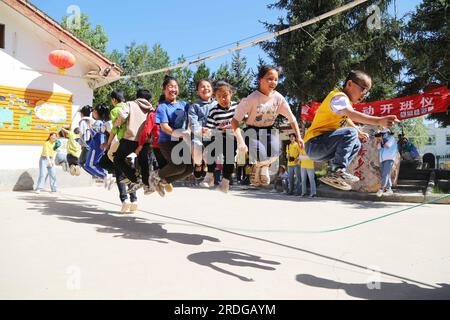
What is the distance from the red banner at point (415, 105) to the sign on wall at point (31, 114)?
1088 cm

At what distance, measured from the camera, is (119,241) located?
459 cm

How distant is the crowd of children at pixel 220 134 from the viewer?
417 cm

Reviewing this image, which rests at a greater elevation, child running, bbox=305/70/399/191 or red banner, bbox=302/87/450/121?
red banner, bbox=302/87/450/121

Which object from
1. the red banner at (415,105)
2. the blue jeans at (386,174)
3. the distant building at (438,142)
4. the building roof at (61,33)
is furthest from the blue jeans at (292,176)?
the distant building at (438,142)

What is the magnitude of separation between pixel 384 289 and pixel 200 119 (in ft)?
10.6

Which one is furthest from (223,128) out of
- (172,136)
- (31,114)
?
(31,114)

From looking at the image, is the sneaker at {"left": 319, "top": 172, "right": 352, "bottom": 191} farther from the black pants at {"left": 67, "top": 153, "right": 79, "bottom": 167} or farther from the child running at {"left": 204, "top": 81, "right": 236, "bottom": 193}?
the black pants at {"left": 67, "top": 153, "right": 79, "bottom": 167}

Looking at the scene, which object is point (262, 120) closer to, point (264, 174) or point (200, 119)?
point (264, 174)

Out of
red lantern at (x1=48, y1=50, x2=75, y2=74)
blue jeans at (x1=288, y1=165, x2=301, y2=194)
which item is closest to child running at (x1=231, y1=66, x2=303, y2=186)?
blue jeans at (x1=288, y1=165, x2=301, y2=194)

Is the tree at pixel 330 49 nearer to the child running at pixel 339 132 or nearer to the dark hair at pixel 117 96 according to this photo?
the dark hair at pixel 117 96

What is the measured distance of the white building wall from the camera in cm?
1084

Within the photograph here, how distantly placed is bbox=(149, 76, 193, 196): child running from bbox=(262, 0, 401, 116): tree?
442 inches
